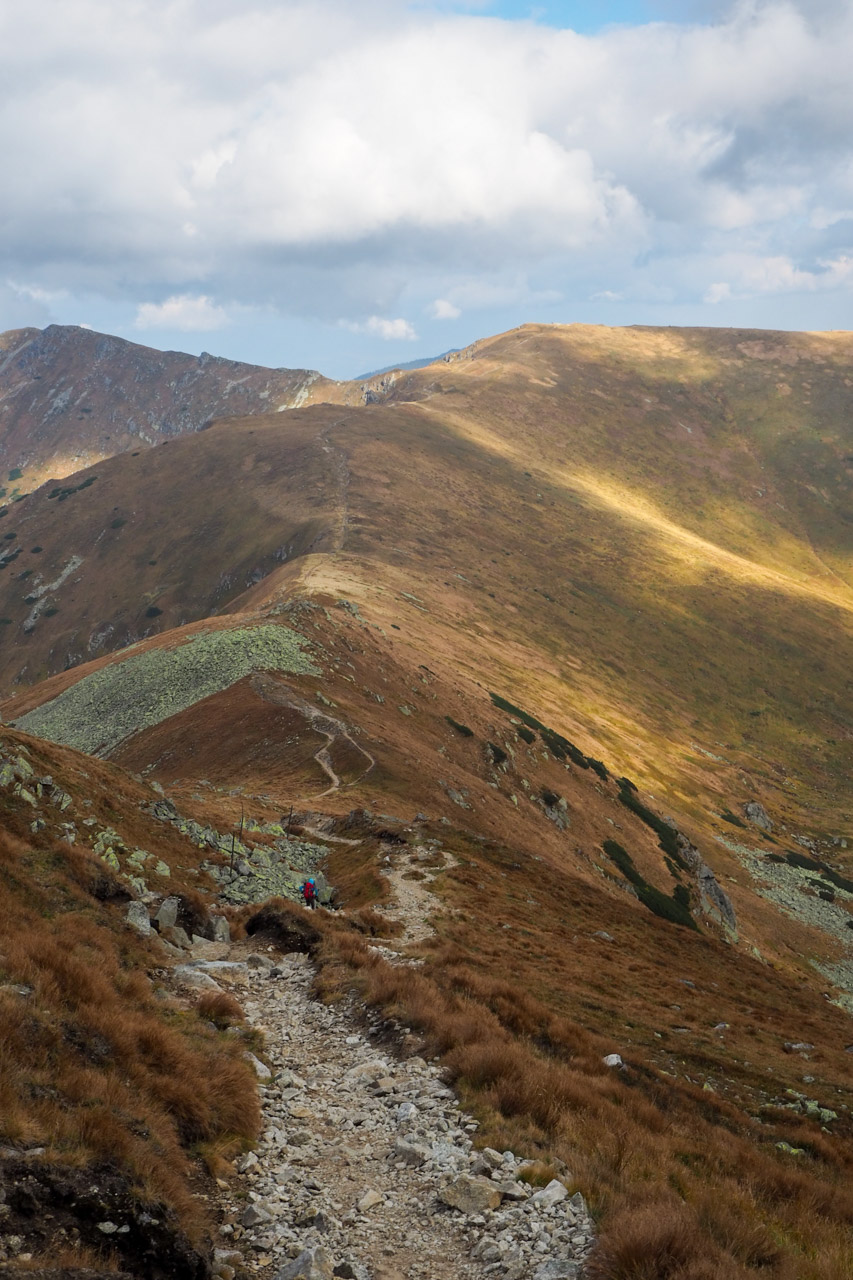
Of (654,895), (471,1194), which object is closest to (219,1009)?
(471,1194)

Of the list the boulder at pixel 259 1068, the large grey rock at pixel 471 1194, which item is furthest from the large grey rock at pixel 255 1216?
the boulder at pixel 259 1068

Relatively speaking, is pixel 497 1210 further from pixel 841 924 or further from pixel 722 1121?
pixel 841 924

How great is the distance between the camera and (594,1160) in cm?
934

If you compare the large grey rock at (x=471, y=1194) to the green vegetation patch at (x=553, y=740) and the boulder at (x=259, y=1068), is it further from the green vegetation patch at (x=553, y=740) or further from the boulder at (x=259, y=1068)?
the green vegetation patch at (x=553, y=740)

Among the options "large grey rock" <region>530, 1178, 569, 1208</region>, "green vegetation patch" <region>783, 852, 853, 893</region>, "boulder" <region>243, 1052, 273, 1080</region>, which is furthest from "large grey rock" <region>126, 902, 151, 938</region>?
"green vegetation patch" <region>783, 852, 853, 893</region>

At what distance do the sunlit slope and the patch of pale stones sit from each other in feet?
218

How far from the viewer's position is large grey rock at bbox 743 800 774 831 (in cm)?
9100

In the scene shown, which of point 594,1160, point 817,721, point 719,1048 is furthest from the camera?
point 817,721

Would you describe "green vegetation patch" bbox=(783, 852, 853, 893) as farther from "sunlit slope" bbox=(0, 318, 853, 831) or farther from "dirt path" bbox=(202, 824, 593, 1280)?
"dirt path" bbox=(202, 824, 593, 1280)

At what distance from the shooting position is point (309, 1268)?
7.22 meters

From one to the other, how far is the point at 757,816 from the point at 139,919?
8960cm

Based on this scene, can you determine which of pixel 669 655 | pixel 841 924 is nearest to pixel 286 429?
pixel 669 655

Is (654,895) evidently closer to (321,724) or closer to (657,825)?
(657,825)

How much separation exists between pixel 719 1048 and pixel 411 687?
4666 centimetres
